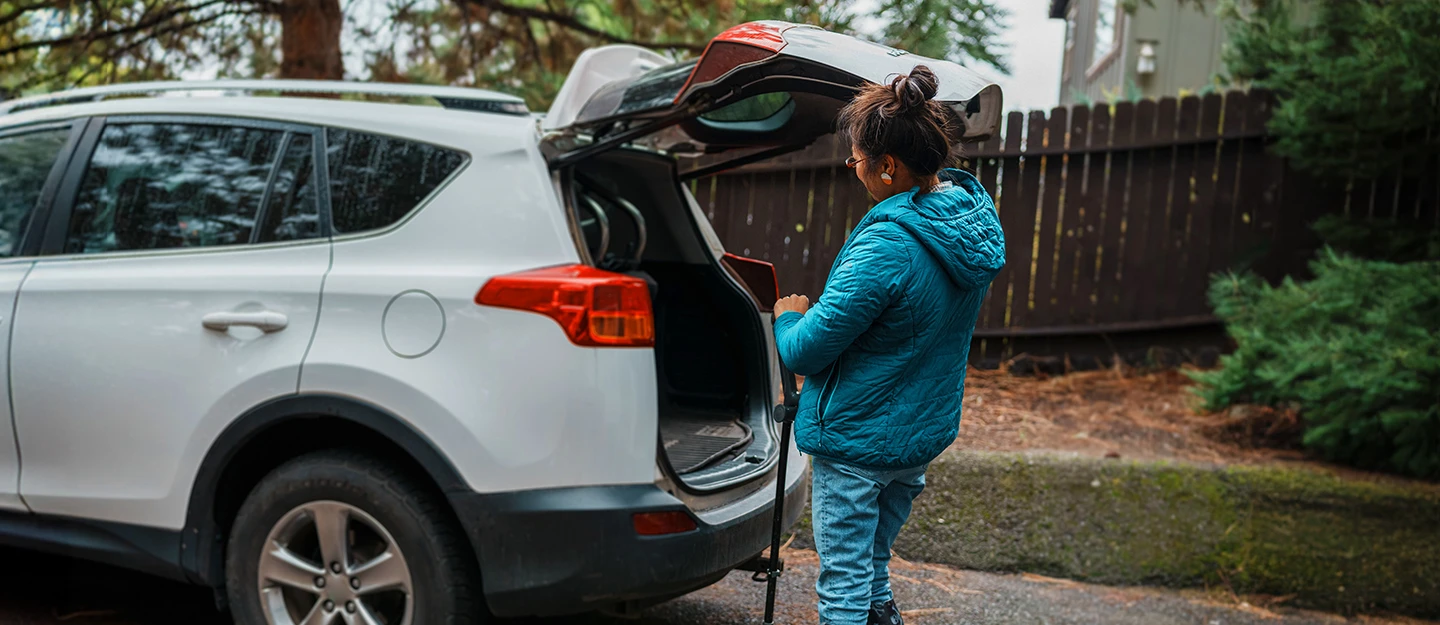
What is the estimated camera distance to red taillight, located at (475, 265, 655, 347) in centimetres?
264

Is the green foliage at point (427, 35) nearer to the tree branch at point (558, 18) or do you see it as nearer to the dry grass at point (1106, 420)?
the tree branch at point (558, 18)

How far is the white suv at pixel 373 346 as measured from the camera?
265cm

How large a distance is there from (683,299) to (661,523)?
1420 mm

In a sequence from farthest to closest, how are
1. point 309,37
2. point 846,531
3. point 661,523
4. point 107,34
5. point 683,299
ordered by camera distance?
point 107,34, point 309,37, point 683,299, point 661,523, point 846,531

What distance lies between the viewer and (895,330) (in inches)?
95.6

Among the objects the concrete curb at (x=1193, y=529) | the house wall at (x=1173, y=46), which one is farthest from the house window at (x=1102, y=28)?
the concrete curb at (x=1193, y=529)

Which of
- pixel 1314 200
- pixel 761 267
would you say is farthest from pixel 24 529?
pixel 1314 200

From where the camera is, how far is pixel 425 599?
2.73 meters

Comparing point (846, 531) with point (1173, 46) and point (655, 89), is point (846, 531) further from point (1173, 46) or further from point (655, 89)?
point (1173, 46)

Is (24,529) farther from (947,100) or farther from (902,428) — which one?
(947,100)

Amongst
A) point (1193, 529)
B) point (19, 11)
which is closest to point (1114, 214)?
point (1193, 529)

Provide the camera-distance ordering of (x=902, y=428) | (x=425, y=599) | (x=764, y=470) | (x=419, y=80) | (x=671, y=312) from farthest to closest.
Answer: (x=419, y=80), (x=671, y=312), (x=764, y=470), (x=425, y=599), (x=902, y=428)

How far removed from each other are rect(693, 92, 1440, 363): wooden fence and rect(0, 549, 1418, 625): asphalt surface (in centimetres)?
277

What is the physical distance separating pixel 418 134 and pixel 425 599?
1.26 m
